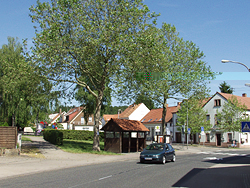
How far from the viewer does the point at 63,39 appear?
2253 centimetres

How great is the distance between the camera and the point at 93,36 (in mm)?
23672

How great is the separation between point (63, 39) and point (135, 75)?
698 centimetres

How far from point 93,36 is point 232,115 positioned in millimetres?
35828

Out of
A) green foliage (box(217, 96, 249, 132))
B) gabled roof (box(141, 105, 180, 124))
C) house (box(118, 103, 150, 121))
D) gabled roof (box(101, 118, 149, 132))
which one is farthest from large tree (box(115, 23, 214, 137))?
house (box(118, 103, 150, 121))

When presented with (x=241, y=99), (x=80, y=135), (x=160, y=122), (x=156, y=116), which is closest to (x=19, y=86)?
(x=80, y=135)

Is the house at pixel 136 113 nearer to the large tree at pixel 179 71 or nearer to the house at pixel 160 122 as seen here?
the house at pixel 160 122

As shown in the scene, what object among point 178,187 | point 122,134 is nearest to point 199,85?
point 122,134

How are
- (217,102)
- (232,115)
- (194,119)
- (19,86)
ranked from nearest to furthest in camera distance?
(19,86) < (232,115) < (194,119) < (217,102)

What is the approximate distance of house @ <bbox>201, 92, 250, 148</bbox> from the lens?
52.2m

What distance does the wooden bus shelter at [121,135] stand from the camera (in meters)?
28.4

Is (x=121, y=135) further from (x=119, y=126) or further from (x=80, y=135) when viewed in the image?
(x=80, y=135)

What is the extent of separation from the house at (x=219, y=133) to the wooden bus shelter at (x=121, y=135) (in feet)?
94.1

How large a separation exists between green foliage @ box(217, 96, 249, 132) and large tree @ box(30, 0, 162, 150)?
31.8 metres

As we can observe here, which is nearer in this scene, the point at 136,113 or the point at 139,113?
the point at 136,113
